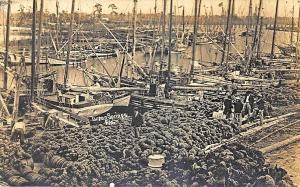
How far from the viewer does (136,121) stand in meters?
2.39

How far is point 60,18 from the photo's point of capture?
228 cm

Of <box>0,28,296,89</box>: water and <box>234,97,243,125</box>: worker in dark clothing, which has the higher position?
<box>0,28,296,89</box>: water

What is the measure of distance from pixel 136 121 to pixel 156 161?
196 mm

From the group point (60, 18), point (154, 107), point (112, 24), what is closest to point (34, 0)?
point (60, 18)

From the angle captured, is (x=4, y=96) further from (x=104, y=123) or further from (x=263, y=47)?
(x=263, y=47)

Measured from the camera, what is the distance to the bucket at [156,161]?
7.78 feet

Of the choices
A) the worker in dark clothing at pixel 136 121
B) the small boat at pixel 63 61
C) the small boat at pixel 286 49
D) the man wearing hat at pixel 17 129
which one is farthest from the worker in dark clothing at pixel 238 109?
the man wearing hat at pixel 17 129

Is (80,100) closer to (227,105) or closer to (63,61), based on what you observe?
(63,61)

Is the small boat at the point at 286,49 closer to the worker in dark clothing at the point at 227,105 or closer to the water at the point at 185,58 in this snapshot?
the water at the point at 185,58

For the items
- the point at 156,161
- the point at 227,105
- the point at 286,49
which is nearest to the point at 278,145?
the point at 227,105

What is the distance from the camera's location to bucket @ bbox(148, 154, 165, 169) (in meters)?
2.37

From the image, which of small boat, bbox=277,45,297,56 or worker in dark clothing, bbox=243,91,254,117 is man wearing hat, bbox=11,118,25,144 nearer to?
worker in dark clothing, bbox=243,91,254,117

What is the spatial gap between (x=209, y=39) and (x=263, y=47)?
0.26m

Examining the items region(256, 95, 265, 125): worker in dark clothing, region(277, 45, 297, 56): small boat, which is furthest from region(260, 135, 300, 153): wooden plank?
region(277, 45, 297, 56): small boat
